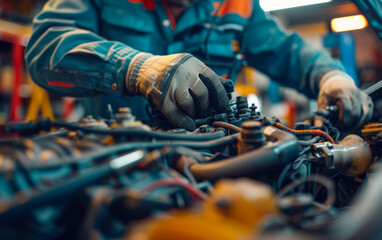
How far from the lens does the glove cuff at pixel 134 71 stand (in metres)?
0.99

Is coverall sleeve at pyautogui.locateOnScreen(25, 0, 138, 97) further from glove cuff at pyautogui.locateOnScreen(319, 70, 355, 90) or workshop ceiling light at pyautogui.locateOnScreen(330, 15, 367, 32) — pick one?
workshop ceiling light at pyautogui.locateOnScreen(330, 15, 367, 32)

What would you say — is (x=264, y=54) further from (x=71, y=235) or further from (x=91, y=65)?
(x=71, y=235)

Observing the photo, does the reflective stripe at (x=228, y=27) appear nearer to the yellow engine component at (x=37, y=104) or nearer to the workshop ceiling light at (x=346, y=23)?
the workshop ceiling light at (x=346, y=23)

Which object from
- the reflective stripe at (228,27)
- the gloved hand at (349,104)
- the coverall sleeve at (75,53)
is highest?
the reflective stripe at (228,27)

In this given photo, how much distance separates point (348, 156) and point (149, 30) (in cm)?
118

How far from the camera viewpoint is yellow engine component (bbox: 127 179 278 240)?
11.7 inches

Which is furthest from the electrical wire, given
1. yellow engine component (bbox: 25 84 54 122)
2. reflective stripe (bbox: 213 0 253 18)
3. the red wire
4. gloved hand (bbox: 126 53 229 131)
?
yellow engine component (bbox: 25 84 54 122)

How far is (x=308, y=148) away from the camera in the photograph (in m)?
0.71

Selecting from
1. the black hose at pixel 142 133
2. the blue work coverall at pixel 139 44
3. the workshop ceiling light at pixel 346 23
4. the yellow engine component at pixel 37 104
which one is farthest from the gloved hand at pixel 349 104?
the yellow engine component at pixel 37 104

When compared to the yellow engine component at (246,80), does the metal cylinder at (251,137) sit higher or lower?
higher

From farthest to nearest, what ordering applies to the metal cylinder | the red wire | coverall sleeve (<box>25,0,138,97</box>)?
coverall sleeve (<box>25,0,138,97</box>) < the metal cylinder < the red wire

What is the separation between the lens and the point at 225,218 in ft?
1.05

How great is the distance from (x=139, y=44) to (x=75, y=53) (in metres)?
0.41

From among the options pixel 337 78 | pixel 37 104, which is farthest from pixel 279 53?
pixel 37 104
